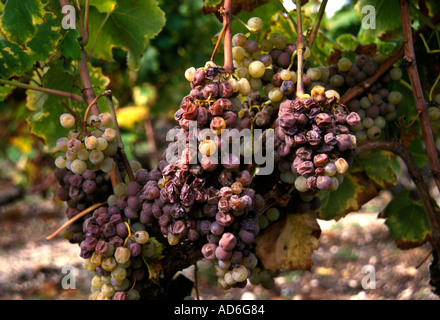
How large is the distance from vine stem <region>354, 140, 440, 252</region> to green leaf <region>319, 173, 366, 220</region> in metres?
0.12

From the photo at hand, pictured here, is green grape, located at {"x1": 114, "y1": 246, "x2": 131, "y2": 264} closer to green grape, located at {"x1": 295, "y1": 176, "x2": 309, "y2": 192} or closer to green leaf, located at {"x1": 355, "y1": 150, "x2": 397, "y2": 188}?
green grape, located at {"x1": 295, "y1": 176, "x2": 309, "y2": 192}

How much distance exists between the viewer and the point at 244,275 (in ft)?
2.43

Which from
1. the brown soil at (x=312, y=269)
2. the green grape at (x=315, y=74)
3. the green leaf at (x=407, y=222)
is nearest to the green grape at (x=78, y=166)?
the green grape at (x=315, y=74)

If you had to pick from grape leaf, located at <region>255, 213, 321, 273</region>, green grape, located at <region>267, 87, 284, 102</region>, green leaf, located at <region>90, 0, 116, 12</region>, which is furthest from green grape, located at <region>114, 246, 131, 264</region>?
green leaf, located at <region>90, 0, 116, 12</region>

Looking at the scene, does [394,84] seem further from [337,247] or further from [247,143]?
[337,247]

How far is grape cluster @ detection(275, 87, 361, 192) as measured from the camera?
687 mm

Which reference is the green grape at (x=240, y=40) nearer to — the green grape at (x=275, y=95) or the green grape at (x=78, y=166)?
the green grape at (x=275, y=95)

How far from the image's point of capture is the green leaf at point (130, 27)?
1.13 meters

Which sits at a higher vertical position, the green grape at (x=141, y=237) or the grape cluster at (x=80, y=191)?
the grape cluster at (x=80, y=191)

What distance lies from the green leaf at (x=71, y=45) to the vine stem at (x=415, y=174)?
620mm

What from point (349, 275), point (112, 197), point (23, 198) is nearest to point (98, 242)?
point (112, 197)

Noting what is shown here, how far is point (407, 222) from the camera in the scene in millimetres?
1234

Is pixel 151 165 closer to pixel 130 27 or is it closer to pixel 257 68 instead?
pixel 130 27

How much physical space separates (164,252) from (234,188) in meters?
0.27
